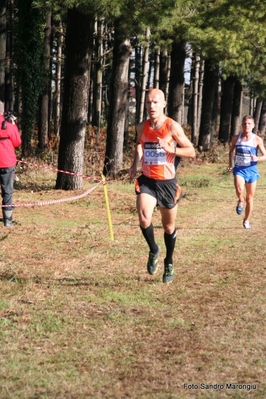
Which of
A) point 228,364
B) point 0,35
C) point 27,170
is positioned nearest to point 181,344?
point 228,364

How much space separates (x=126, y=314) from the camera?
20.9 ft

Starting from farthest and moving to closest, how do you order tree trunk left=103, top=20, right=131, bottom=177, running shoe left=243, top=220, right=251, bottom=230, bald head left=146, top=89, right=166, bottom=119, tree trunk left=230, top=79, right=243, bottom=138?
tree trunk left=230, top=79, right=243, bottom=138 → tree trunk left=103, top=20, right=131, bottom=177 → running shoe left=243, top=220, right=251, bottom=230 → bald head left=146, top=89, right=166, bottom=119

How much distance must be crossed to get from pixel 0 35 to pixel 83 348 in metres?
21.8

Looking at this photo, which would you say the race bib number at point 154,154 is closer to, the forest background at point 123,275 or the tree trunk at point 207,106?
the forest background at point 123,275

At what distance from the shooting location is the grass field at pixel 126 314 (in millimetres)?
4703

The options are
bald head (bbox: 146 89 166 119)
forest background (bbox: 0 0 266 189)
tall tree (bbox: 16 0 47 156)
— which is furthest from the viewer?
tall tree (bbox: 16 0 47 156)

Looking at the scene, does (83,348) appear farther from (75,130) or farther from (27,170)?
(27,170)

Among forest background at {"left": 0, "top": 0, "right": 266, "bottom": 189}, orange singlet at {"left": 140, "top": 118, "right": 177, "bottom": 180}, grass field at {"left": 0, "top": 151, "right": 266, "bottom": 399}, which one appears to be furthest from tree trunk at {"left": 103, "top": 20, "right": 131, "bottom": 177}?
orange singlet at {"left": 140, "top": 118, "right": 177, "bottom": 180}

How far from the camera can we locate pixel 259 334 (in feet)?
19.1

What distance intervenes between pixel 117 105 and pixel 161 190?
428 inches

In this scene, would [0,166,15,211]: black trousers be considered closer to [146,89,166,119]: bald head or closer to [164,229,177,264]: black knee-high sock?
[164,229,177,264]: black knee-high sock

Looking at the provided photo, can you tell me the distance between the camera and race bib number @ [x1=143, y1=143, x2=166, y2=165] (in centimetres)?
715

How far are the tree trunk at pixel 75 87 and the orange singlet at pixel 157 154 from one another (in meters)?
7.84

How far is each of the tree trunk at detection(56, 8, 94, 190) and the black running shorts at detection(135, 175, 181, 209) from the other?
7968 mm
